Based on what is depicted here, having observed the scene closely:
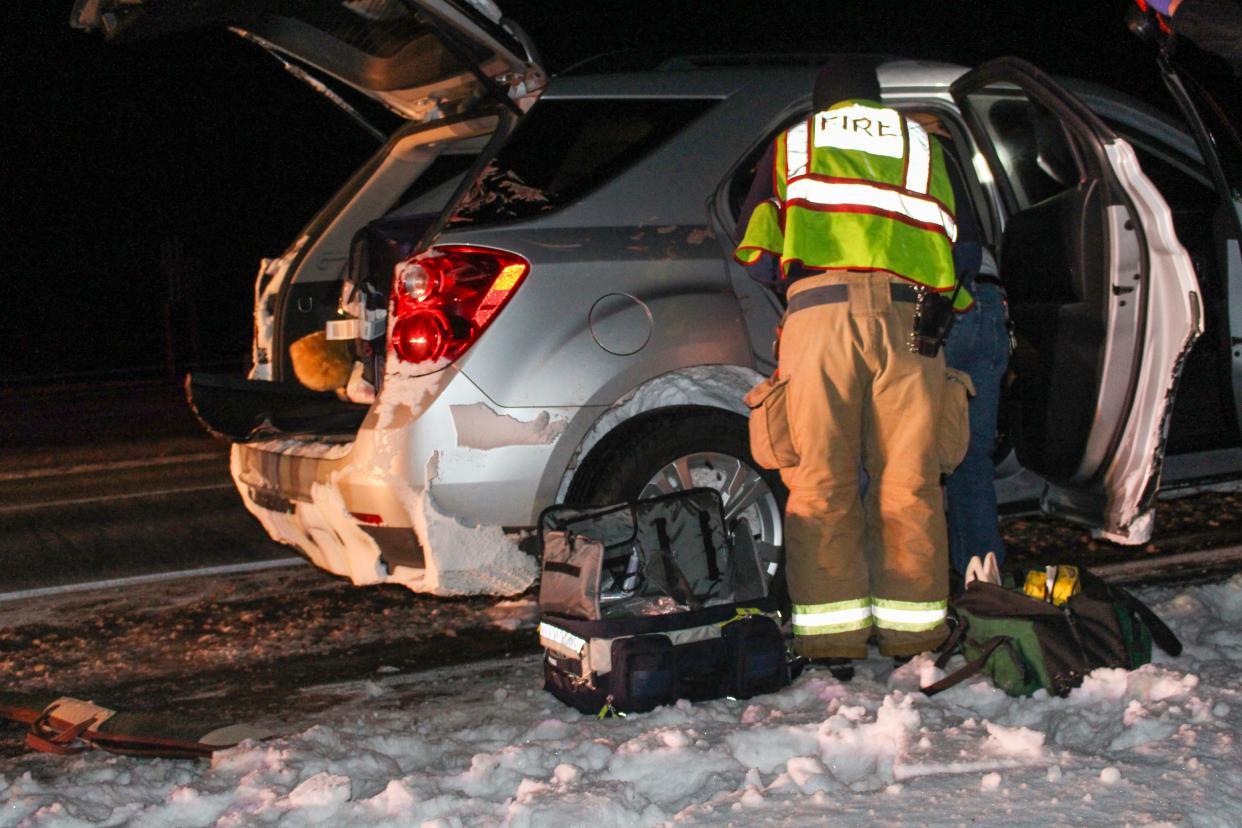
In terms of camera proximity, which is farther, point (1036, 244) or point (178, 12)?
point (1036, 244)

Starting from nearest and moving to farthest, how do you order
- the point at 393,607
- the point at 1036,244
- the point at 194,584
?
the point at 1036,244, the point at 393,607, the point at 194,584

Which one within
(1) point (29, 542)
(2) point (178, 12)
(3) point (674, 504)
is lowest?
(1) point (29, 542)

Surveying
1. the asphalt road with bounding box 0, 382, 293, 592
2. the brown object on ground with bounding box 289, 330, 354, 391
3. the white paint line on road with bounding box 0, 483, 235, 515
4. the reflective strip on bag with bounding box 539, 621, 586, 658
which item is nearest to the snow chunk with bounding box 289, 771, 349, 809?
the reflective strip on bag with bounding box 539, 621, 586, 658

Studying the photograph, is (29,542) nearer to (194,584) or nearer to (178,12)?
(194,584)

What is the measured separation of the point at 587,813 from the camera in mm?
3096

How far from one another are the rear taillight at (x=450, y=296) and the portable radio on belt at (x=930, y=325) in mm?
1143

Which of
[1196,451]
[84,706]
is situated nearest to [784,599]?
[1196,451]

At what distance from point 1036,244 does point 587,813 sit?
2464 mm

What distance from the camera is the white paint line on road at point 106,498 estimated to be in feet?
27.5

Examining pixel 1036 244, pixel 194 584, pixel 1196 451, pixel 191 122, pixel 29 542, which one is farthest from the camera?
pixel 191 122

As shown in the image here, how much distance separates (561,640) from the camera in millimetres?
3951

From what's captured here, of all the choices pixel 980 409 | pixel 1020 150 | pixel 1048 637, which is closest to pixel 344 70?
pixel 1020 150

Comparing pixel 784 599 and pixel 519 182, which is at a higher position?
pixel 519 182

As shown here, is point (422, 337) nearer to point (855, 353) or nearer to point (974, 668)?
point (855, 353)
